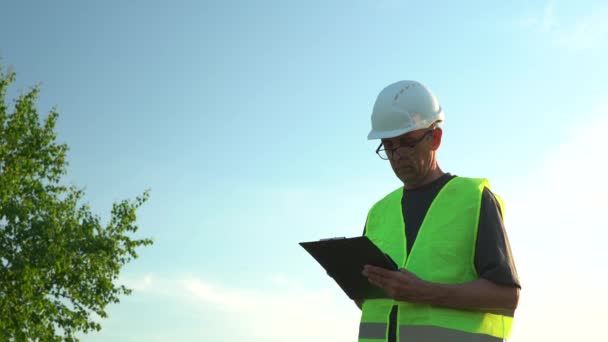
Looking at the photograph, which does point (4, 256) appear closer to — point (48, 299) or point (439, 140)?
point (48, 299)

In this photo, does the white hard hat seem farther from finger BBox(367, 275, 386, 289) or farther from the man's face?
finger BBox(367, 275, 386, 289)

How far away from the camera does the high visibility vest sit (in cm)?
368

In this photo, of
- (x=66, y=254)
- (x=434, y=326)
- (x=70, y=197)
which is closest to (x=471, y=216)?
(x=434, y=326)

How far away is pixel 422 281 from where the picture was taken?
3611mm

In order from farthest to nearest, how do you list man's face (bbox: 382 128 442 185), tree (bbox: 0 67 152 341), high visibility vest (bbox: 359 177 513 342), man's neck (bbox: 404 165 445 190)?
tree (bbox: 0 67 152 341) < man's neck (bbox: 404 165 445 190) < man's face (bbox: 382 128 442 185) < high visibility vest (bbox: 359 177 513 342)

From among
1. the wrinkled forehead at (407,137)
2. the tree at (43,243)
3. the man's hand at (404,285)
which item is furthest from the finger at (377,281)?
the tree at (43,243)

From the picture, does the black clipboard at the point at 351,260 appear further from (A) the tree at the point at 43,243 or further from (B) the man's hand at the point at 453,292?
(A) the tree at the point at 43,243

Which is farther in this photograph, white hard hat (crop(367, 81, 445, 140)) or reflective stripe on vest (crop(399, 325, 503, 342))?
white hard hat (crop(367, 81, 445, 140))

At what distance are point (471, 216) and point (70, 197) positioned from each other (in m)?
21.3

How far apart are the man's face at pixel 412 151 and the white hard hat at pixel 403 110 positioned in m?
0.04

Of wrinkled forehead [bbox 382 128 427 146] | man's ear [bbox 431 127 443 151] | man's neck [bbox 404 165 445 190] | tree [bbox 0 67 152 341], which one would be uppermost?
tree [bbox 0 67 152 341]

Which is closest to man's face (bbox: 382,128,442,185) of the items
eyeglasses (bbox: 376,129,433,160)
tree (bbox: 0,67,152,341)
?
eyeglasses (bbox: 376,129,433,160)

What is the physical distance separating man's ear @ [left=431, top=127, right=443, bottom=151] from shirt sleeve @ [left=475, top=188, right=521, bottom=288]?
→ 434 millimetres

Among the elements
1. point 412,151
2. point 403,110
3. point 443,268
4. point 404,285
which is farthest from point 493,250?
point 403,110
